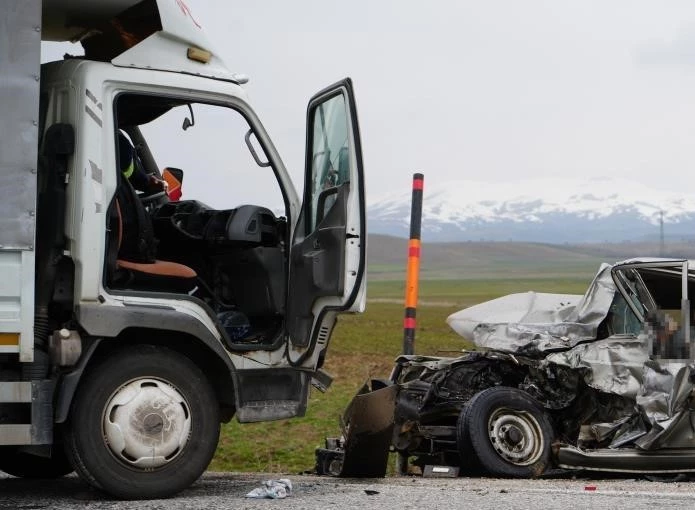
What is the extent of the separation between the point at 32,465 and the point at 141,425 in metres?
2.16

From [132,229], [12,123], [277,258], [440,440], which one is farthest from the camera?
[440,440]

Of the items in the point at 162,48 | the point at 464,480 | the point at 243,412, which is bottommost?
the point at 464,480

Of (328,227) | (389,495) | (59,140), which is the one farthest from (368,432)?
(59,140)

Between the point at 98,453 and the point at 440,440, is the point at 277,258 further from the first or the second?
the point at 440,440

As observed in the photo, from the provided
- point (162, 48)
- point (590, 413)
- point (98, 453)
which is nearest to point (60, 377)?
point (98, 453)

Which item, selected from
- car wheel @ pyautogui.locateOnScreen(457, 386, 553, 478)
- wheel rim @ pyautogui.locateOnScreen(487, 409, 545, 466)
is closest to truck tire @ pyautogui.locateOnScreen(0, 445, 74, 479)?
car wheel @ pyautogui.locateOnScreen(457, 386, 553, 478)

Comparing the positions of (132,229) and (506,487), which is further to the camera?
(506,487)

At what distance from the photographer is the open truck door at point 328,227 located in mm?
7758

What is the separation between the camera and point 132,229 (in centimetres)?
772

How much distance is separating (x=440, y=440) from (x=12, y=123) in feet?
14.1

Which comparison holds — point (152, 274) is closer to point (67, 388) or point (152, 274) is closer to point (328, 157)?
point (67, 388)

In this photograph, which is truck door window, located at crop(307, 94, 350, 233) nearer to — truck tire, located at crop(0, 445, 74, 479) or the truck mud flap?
the truck mud flap

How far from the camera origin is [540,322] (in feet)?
35.0

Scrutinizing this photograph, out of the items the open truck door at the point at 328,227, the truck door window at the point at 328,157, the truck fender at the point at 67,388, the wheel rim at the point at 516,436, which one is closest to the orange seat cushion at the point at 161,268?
the truck fender at the point at 67,388
